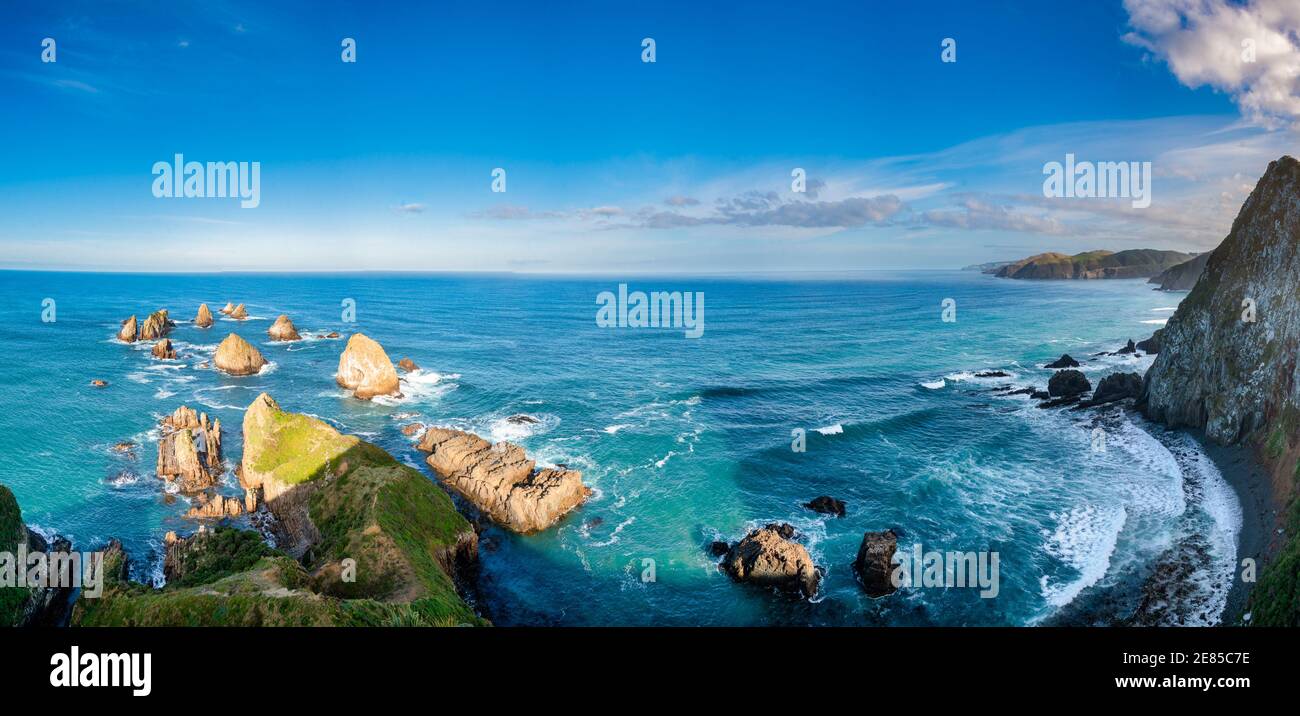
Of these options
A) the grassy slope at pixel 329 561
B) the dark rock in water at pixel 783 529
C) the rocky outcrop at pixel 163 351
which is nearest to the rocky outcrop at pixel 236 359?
the rocky outcrop at pixel 163 351

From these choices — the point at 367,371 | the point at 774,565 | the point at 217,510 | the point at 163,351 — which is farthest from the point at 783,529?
the point at 163,351

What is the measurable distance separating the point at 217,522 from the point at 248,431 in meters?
8.50

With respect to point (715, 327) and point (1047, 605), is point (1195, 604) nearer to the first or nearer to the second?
point (1047, 605)

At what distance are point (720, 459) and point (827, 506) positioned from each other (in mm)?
12040

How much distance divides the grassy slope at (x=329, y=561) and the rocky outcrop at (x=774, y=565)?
1628 cm

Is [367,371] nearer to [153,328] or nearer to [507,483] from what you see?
[507,483]

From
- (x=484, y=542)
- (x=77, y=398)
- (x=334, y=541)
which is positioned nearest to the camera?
(x=334, y=541)

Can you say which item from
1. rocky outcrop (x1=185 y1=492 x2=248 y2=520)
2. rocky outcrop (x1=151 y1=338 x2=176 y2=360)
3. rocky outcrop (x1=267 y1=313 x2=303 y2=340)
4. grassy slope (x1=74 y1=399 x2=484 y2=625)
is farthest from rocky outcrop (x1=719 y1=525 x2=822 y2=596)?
rocky outcrop (x1=267 y1=313 x2=303 y2=340)

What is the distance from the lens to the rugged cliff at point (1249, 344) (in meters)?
44.2

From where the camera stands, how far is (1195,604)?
32.3 meters

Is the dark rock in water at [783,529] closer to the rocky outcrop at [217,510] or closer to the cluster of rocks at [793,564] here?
the cluster of rocks at [793,564]

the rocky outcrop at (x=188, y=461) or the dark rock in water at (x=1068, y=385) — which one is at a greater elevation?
the dark rock in water at (x=1068, y=385)
